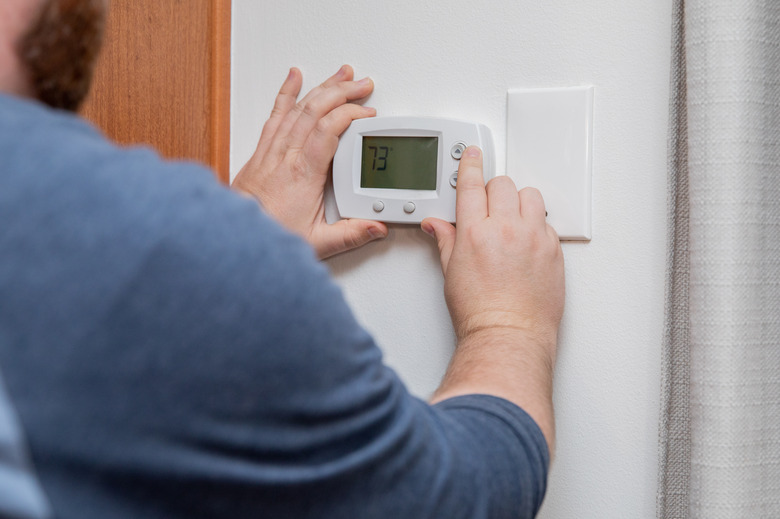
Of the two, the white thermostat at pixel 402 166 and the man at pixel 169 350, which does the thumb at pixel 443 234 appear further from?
the man at pixel 169 350

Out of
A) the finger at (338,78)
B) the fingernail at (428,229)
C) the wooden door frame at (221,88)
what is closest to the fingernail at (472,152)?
the fingernail at (428,229)

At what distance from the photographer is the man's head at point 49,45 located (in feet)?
1.52

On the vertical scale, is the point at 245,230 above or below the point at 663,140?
below

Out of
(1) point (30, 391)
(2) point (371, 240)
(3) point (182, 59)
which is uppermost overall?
(3) point (182, 59)

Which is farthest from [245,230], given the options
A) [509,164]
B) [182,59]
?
[182,59]

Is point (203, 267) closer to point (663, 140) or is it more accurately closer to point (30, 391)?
point (30, 391)

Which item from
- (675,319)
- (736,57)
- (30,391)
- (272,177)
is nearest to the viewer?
(30,391)

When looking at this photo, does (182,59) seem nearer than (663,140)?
No

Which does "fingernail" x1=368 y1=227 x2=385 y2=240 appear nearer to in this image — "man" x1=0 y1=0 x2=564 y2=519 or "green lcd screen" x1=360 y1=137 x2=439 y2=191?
"green lcd screen" x1=360 y1=137 x2=439 y2=191

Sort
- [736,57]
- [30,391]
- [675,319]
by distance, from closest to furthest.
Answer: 1. [30,391]
2. [736,57]
3. [675,319]

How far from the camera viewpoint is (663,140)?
815mm

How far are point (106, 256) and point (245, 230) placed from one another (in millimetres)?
84

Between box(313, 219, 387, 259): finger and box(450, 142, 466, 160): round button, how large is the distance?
0.45ft

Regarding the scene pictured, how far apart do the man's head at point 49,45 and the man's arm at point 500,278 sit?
439mm
